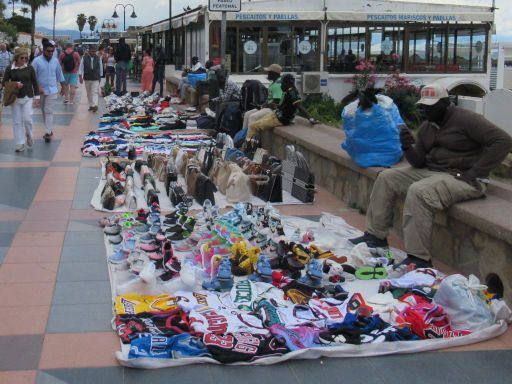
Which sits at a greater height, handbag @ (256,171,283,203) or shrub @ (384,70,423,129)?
shrub @ (384,70,423,129)

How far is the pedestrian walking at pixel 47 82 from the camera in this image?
1405 centimetres

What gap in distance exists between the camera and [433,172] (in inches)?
254

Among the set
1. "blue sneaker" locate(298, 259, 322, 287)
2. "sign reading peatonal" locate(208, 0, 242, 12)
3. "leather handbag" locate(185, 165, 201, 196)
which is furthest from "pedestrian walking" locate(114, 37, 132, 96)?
"blue sneaker" locate(298, 259, 322, 287)

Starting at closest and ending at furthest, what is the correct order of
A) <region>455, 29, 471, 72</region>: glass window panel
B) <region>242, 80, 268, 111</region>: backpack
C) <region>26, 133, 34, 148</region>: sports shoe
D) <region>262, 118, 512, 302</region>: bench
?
<region>262, 118, 512, 302</region>: bench < <region>26, 133, 34, 148</region>: sports shoe < <region>242, 80, 268, 111</region>: backpack < <region>455, 29, 471, 72</region>: glass window panel

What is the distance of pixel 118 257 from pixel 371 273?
2.08 meters

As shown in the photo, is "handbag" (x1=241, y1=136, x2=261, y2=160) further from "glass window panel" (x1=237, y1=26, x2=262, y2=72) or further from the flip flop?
"glass window panel" (x1=237, y1=26, x2=262, y2=72)

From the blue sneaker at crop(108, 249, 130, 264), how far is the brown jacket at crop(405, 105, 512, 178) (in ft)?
8.44

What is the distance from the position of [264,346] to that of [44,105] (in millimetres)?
10788

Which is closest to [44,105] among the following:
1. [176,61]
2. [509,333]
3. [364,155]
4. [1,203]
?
[1,203]

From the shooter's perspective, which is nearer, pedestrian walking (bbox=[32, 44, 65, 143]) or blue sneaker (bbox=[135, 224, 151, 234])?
blue sneaker (bbox=[135, 224, 151, 234])

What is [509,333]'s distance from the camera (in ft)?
16.1

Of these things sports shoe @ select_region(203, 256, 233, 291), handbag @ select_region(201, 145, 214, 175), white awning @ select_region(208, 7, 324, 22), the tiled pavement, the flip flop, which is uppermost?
white awning @ select_region(208, 7, 324, 22)

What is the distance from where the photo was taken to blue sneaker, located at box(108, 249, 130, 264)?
6246 mm

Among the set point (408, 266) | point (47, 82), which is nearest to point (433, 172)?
point (408, 266)
